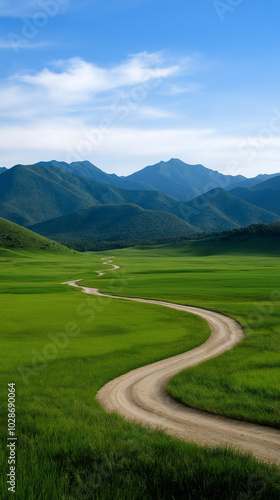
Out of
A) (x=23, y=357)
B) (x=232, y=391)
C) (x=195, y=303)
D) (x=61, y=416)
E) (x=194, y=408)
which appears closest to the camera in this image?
→ (x=61, y=416)

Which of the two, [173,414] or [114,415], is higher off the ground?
[114,415]

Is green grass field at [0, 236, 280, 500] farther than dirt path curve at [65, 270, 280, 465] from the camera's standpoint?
No

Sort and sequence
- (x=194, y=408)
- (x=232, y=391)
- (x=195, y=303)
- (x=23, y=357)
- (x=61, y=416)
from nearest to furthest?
(x=61, y=416), (x=194, y=408), (x=232, y=391), (x=23, y=357), (x=195, y=303)

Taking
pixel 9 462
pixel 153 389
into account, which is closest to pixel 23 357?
pixel 153 389

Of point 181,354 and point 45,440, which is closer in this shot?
point 45,440

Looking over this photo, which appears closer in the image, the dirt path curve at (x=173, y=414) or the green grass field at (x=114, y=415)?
the green grass field at (x=114, y=415)

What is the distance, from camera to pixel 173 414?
14.9 meters

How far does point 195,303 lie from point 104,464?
136ft

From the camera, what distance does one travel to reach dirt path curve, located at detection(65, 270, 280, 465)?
1212cm

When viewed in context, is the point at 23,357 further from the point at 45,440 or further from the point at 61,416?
the point at 45,440

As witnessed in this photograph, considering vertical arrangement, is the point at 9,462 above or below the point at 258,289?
above

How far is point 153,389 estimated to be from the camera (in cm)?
1812

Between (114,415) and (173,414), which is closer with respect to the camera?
(114,415)

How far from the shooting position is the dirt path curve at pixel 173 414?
12125mm
